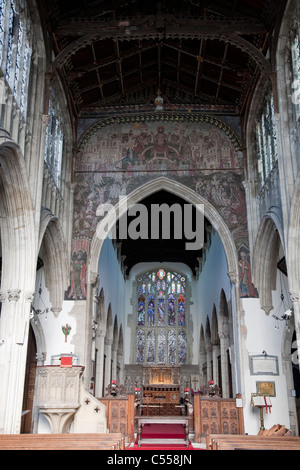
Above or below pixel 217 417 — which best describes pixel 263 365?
above

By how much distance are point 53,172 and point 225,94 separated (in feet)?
20.9

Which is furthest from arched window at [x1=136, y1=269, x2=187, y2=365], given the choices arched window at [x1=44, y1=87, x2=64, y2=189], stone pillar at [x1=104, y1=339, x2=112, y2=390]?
arched window at [x1=44, y1=87, x2=64, y2=189]

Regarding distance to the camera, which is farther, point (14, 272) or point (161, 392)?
point (161, 392)

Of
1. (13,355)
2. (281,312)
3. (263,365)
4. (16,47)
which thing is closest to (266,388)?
(263,365)

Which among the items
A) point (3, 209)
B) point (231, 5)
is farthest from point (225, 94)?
point (3, 209)

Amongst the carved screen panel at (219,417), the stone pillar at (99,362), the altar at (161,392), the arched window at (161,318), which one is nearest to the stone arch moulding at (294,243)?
the carved screen panel at (219,417)

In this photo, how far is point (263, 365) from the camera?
1382 centimetres

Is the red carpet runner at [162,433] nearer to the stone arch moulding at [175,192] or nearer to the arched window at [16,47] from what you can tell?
the stone arch moulding at [175,192]

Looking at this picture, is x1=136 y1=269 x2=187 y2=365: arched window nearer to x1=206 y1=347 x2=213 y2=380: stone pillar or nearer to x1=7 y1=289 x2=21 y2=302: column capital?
x1=206 y1=347 x2=213 y2=380: stone pillar

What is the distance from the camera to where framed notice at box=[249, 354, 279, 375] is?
1376cm

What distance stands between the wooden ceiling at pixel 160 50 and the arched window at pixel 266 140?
1.01m

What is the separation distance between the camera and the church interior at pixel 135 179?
1096 cm

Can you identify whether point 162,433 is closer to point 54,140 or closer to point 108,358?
point 108,358

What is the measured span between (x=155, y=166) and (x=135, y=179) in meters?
0.80
